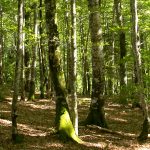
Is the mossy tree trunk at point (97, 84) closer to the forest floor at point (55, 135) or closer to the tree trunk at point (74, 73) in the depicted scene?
the forest floor at point (55, 135)

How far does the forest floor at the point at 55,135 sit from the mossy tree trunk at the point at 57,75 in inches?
20.5

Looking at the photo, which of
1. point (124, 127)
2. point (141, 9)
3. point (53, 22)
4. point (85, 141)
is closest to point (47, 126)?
point (85, 141)

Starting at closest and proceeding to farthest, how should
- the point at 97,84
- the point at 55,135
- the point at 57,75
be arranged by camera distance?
the point at 57,75, the point at 55,135, the point at 97,84

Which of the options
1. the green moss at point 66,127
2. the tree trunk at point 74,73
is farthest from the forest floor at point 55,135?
the tree trunk at point 74,73

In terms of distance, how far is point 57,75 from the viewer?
1435 centimetres

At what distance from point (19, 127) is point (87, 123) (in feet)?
12.1

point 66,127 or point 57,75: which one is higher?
point 57,75

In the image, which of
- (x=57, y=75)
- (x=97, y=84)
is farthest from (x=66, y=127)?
(x=97, y=84)

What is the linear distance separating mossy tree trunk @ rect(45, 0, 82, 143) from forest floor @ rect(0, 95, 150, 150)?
1.70 feet

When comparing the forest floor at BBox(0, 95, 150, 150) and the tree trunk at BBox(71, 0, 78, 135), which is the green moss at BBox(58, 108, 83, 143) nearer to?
the forest floor at BBox(0, 95, 150, 150)

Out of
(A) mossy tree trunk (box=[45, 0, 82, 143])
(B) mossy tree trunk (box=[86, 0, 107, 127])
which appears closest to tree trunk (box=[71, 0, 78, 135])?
(A) mossy tree trunk (box=[45, 0, 82, 143])

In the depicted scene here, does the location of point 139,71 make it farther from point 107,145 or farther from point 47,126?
point 47,126

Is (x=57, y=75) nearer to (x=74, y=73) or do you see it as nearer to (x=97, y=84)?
(x=74, y=73)

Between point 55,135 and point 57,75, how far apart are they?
2578mm
